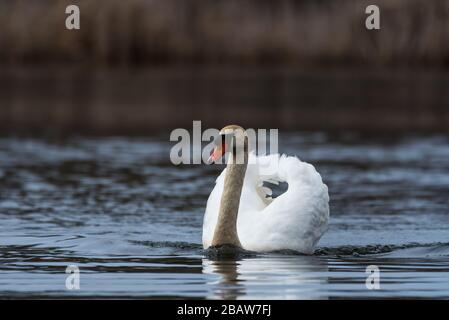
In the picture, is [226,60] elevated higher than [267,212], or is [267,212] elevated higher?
[226,60]

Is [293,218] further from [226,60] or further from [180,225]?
[226,60]

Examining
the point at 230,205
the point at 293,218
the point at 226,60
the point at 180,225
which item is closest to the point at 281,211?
the point at 293,218

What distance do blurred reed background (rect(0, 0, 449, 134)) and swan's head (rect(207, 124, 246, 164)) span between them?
16.7m

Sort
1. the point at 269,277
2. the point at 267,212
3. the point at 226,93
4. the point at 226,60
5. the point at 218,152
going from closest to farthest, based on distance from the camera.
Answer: the point at 269,277 < the point at 218,152 < the point at 267,212 < the point at 226,60 < the point at 226,93

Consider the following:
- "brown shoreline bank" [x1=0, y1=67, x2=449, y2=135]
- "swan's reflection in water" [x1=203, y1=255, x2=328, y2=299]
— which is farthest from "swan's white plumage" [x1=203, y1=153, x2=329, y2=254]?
"brown shoreline bank" [x1=0, y1=67, x2=449, y2=135]

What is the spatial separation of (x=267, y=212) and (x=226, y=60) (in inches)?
726

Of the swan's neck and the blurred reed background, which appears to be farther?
the blurred reed background

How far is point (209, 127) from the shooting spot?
81.6ft

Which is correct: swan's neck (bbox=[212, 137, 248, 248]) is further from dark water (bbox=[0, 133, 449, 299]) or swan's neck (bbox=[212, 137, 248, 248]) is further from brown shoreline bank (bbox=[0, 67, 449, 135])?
brown shoreline bank (bbox=[0, 67, 449, 135])

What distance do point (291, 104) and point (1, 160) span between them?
1219cm

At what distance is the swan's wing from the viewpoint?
10891 mm

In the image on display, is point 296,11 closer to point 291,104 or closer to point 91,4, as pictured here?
point 291,104

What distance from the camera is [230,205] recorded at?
1098 centimetres
